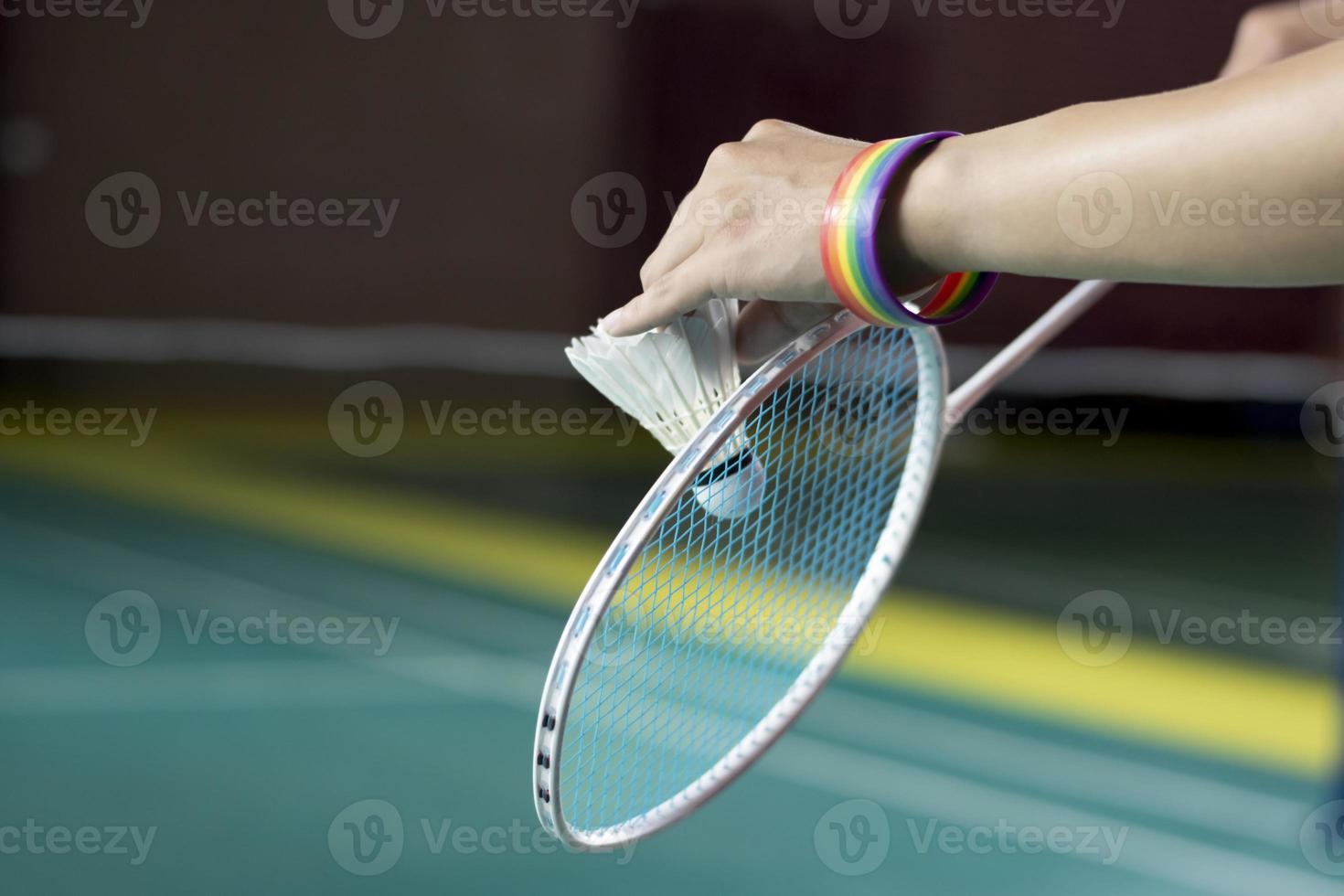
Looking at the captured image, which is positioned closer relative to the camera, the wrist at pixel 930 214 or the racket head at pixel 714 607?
the wrist at pixel 930 214

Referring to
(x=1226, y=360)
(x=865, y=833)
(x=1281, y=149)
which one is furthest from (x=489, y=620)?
(x=1226, y=360)

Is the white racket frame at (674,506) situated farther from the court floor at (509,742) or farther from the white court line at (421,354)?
the white court line at (421,354)

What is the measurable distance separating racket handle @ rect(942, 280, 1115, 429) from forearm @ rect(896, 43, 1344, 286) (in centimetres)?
68

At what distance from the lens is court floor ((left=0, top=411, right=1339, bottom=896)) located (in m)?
2.48

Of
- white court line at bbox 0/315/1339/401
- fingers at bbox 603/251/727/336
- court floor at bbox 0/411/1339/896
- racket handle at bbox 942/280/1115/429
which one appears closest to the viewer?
fingers at bbox 603/251/727/336

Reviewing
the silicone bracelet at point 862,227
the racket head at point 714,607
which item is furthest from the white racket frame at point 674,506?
the silicone bracelet at point 862,227

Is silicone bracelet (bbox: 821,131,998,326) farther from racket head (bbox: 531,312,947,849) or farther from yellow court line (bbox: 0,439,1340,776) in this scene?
yellow court line (bbox: 0,439,1340,776)

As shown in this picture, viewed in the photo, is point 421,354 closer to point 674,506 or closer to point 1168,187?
point 674,506

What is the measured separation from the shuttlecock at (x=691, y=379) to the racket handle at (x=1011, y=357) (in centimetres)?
31

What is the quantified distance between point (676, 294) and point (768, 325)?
0.87ft

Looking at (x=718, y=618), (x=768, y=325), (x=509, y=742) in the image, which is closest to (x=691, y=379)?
(x=768, y=325)

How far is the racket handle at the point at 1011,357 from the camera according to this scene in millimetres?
1672

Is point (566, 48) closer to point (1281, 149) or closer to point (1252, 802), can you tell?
point (1252, 802)

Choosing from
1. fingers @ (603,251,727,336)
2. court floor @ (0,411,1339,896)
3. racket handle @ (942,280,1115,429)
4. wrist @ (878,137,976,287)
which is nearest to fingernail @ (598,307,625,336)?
fingers @ (603,251,727,336)
